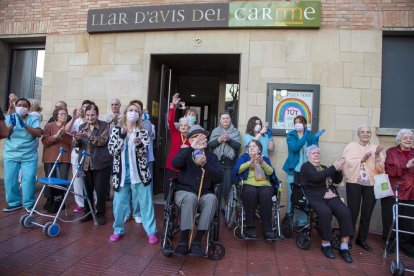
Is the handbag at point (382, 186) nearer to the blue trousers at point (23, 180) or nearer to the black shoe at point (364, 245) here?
the black shoe at point (364, 245)

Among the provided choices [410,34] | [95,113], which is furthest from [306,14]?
[95,113]

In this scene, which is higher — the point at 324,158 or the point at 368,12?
the point at 368,12

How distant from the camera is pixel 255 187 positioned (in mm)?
4410

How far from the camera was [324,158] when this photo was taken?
5.72 meters

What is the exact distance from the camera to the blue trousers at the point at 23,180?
5098mm

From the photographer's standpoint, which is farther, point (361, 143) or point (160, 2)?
point (160, 2)

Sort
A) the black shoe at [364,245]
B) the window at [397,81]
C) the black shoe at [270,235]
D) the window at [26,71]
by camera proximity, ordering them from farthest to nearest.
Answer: the window at [26,71]
the window at [397,81]
the black shoe at [364,245]
the black shoe at [270,235]

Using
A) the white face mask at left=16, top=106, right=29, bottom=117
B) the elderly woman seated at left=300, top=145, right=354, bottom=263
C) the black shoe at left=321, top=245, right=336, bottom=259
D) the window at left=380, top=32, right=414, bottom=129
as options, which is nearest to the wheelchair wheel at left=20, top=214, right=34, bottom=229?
the white face mask at left=16, top=106, right=29, bottom=117

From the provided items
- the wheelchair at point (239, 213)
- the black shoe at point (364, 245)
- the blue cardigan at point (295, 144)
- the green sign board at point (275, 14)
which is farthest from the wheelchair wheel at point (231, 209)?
the green sign board at point (275, 14)

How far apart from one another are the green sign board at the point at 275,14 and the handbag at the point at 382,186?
2920 millimetres

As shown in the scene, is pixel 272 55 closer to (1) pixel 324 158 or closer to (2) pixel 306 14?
(2) pixel 306 14

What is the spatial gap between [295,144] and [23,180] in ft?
14.2

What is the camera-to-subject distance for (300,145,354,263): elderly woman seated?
408cm

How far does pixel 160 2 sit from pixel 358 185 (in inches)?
192
